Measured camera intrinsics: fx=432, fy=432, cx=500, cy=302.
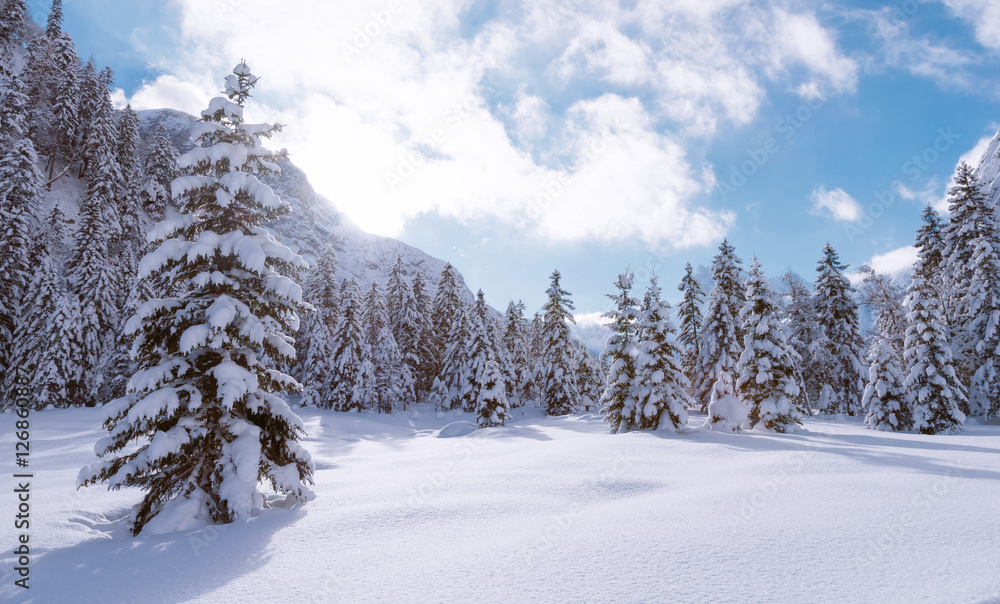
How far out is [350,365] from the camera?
37719 mm

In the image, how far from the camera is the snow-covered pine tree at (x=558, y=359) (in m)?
36.0

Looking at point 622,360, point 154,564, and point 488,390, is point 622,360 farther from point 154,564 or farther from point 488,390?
point 154,564

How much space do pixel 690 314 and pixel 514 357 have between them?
20464mm

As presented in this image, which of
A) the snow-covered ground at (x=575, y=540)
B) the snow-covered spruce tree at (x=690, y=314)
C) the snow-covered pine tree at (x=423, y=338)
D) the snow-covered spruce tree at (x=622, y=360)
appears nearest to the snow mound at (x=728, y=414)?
the snow-covered spruce tree at (x=622, y=360)

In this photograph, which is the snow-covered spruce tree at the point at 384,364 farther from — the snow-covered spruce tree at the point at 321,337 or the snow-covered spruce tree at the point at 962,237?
the snow-covered spruce tree at the point at 962,237

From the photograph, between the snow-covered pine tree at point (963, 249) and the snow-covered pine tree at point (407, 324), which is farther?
the snow-covered pine tree at point (407, 324)

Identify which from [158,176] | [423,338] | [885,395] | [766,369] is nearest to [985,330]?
[885,395]

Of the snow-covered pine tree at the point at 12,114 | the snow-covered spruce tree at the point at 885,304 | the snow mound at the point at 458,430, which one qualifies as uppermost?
the snow-covered pine tree at the point at 12,114

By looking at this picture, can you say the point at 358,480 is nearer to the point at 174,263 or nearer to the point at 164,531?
the point at 164,531

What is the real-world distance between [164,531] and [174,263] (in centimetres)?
459

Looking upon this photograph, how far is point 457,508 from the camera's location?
686 centimetres

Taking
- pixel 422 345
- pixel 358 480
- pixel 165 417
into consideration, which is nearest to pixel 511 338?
pixel 422 345

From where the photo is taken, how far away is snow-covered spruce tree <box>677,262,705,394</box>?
1310 inches

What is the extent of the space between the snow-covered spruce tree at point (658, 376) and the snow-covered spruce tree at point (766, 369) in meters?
2.87
